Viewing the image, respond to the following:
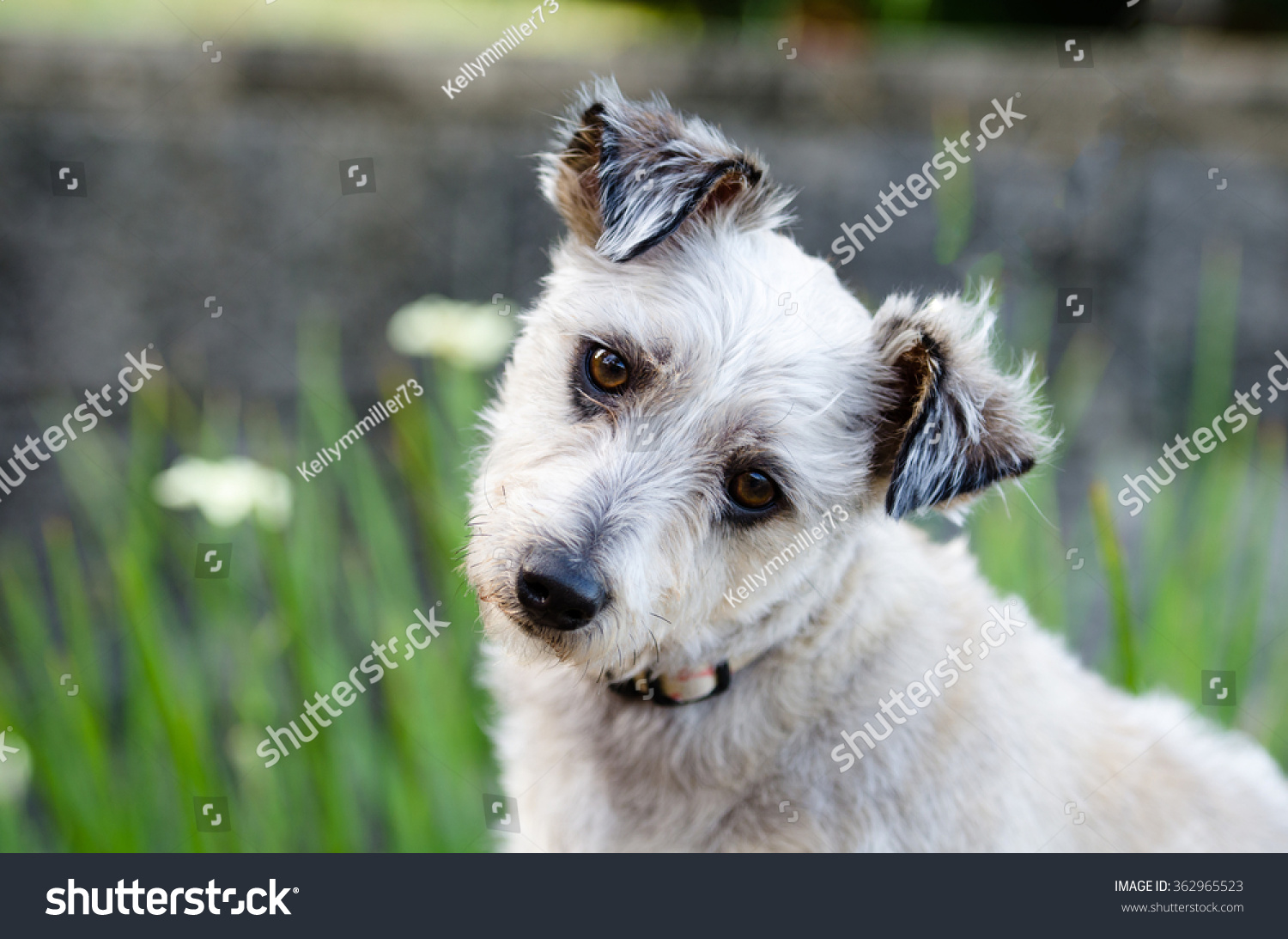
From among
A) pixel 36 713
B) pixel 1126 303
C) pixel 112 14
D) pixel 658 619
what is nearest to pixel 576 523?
pixel 658 619

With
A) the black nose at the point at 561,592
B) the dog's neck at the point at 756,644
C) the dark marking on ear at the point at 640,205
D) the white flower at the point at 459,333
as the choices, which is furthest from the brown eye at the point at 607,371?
the white flower at the point at 459,333

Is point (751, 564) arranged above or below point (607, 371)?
below

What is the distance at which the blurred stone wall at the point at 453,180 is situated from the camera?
382 centimetres

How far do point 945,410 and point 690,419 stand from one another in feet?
1.45

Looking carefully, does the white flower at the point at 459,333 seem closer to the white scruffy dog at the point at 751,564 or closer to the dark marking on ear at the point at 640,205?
the white scruffy dog at the point at 751,564

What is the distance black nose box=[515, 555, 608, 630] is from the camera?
164 centimetres

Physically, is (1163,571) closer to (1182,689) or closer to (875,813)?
(1182,689)

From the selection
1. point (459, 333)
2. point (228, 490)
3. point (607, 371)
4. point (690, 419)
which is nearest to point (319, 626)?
point (228, 490)

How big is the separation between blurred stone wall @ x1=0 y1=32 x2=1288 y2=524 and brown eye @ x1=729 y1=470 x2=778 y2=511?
7.04 ft

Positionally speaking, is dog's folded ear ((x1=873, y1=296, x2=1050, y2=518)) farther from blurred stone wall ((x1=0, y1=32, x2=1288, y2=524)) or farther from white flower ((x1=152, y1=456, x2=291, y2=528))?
blurred stone wall ((x1=0, y1=32, x2=1288, y2=524))

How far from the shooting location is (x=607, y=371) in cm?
187

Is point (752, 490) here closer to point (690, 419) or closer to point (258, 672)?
point (690, 419)

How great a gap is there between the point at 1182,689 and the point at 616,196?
96.4 inches

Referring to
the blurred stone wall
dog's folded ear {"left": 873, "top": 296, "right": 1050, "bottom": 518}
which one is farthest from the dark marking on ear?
the blurred stone wall
